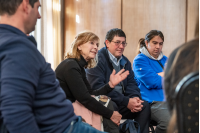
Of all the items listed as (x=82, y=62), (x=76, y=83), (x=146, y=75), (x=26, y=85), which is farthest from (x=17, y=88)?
(x=146, y=75)

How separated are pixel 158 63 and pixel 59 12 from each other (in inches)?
84.2

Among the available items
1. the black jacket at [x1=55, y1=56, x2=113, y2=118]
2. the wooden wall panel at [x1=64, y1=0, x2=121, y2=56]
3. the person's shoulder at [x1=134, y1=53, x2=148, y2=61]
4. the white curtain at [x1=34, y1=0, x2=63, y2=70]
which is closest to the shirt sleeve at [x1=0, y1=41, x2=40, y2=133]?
the black jacket at [x1=55, y1=56, x2=113, y2=118]

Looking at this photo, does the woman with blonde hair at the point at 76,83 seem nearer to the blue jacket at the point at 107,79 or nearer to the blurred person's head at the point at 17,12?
the blue jacket at the point at 107,79

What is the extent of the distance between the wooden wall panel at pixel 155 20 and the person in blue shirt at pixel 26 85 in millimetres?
3130

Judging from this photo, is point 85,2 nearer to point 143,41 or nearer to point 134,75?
point 143,41

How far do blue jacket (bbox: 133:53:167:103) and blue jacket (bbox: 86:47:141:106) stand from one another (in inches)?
2.9

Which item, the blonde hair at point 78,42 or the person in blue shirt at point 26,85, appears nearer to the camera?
the person in blue shirt at point 26,85

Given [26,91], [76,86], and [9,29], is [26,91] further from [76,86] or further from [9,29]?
[76,86]

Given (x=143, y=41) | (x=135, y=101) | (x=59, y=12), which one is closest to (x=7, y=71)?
(x=135, y=101)

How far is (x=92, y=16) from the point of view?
3.96m

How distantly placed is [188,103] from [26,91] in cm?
50

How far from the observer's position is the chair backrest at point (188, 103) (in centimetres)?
49

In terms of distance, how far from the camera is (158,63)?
241 centimetres

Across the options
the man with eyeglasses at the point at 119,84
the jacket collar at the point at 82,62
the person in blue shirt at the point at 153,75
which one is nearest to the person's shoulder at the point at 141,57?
the person in blue shirt at the point at 153,75
